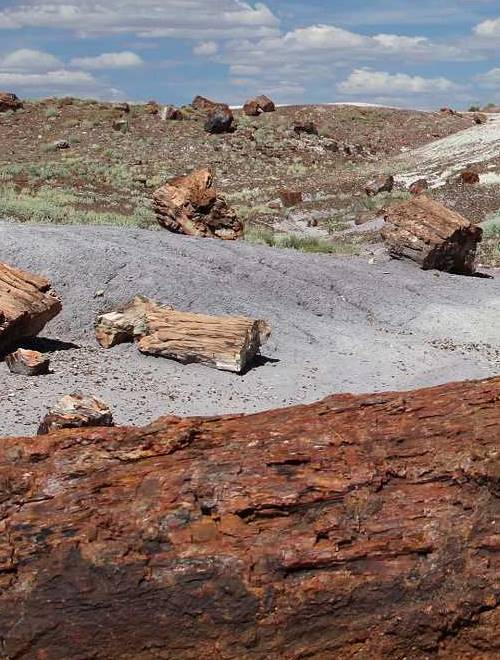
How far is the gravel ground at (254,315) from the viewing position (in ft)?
41.5

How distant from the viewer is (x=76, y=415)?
1049 centimetres

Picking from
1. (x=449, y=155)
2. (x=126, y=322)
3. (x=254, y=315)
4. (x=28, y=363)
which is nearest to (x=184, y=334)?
(x=126, y=322)

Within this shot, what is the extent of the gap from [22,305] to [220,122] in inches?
1713

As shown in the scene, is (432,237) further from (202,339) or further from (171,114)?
(171,114)

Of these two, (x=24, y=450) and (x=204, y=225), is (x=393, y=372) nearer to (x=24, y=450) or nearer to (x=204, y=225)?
(x=204, y=225)

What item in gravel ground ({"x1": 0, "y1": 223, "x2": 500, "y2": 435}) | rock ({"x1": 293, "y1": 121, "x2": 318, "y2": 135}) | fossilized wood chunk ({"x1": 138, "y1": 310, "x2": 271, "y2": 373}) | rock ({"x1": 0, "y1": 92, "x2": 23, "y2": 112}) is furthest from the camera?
rock ({"x1": 0, "y1": 92, "x2": 23, "y2": 112})

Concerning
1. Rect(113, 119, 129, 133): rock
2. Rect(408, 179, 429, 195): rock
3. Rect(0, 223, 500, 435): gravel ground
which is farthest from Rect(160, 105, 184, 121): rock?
Rect(0, 223, 500, 435): gravel ground

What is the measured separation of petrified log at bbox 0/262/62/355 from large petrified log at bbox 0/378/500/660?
8503 millimetres

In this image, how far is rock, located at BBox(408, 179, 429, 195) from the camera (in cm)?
3753

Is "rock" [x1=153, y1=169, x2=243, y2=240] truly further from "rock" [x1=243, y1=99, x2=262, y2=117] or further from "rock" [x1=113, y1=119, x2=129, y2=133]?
"rock" [x1=243, y1=99, x2=262, y2=117]

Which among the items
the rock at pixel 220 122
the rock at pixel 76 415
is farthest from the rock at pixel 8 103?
the rock at pixel 76 415

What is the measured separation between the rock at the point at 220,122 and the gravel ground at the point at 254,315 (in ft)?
117

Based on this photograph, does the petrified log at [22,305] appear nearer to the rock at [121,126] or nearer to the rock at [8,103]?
the rock at [121,126]

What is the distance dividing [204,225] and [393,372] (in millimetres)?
8478
